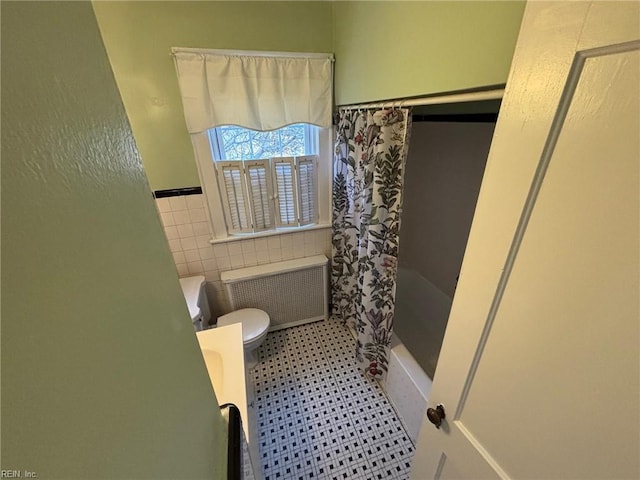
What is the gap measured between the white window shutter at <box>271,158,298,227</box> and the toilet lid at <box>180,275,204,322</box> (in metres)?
0.74

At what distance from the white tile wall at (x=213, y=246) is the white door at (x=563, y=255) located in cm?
163

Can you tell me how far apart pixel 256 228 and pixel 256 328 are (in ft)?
2.44

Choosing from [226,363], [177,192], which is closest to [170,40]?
[177,192]

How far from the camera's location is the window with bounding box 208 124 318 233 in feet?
6.20

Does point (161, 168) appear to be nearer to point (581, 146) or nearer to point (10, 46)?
point (10, 46)

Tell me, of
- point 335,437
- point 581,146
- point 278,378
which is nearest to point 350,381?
point 335,437

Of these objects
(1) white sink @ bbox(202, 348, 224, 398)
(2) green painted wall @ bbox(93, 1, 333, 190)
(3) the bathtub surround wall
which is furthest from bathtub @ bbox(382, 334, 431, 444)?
(2) green painted wall @ bbox(93, 1, 333, 190)

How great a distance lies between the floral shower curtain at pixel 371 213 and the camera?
4.54 ft

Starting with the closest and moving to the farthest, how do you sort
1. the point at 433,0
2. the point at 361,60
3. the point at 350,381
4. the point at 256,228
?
the point at 433,0, the point at 361,60, the point at 350,381, the point at 256,228

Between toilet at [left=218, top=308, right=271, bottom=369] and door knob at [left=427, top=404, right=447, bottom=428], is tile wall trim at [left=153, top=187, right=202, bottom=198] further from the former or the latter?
door knob at [left=427, top=404, right=447, bottom=428]

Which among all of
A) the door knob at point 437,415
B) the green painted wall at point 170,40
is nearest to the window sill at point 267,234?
the green painted wall at point 170,40

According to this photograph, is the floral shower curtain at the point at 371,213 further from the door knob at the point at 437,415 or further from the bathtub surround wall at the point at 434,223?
the door knob at the point at 437,415

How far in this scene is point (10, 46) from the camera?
0.23 meters

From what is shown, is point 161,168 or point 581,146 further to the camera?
point 161,168
